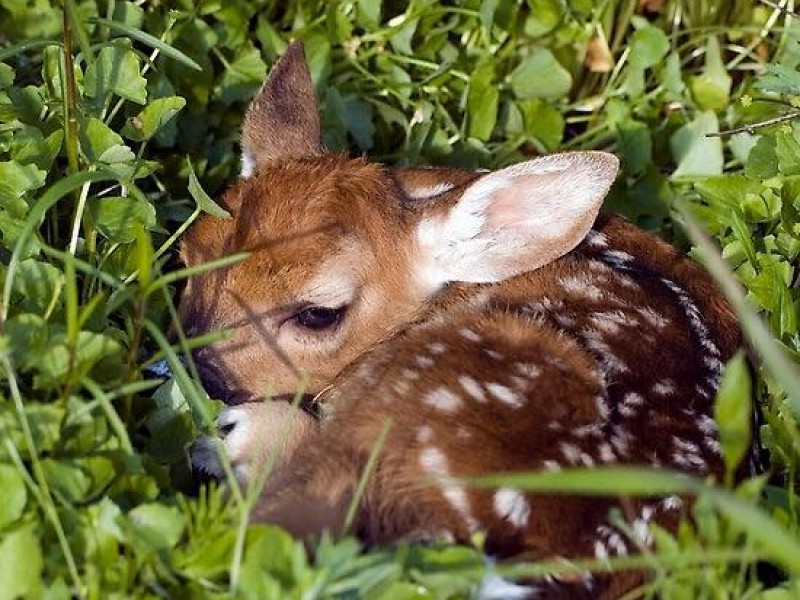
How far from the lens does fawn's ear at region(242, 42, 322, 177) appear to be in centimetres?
378

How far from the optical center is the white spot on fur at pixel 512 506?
257 cm

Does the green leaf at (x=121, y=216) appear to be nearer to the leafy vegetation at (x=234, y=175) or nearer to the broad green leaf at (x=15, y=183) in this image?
the leafy vegetation at (x=234, y=175)

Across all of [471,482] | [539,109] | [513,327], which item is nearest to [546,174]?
[513,327]

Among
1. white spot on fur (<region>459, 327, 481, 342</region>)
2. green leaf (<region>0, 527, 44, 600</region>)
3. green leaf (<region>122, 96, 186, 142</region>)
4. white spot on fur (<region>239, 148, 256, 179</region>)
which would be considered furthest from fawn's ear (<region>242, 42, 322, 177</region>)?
green leaf (<region>0, 527, 44, 600</region>)

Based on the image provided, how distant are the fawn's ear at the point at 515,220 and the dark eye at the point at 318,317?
0.28 m

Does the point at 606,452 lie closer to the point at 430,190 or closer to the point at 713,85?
the point at 430,190

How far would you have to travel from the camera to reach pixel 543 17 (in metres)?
4.53

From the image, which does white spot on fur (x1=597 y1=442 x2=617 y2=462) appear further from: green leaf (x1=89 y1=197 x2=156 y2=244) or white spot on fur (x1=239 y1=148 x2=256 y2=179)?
white spot on fur (x1=239 y1=148 x2=256 y2=179)

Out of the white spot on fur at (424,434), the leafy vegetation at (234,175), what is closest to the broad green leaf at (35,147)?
the leafy vegetation at (234,175)

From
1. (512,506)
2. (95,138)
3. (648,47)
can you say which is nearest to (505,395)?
(512,506)

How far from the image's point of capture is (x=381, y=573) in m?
2.28

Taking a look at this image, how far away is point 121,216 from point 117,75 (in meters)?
0.38

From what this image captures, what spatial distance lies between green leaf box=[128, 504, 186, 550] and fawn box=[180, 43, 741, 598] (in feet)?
0.69

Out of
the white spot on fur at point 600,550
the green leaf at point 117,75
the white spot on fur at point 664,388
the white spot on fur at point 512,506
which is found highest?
the green leaf at point 117,75
